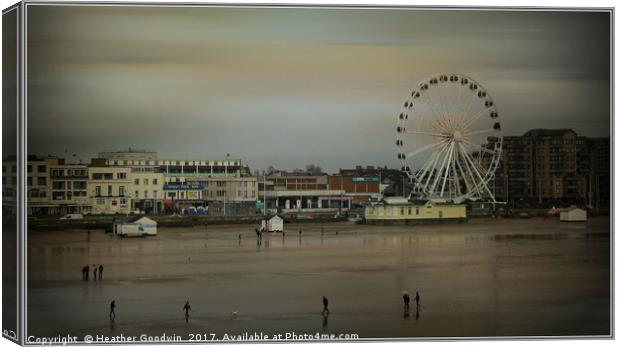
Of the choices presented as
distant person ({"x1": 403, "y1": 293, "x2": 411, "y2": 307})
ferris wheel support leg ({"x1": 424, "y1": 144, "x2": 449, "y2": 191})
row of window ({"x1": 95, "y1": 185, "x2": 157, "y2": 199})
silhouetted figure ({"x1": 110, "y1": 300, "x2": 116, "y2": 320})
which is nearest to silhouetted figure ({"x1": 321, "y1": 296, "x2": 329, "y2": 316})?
distant person ({"x1": 403, "y1": 293, "x2": 411, "y2": 307})

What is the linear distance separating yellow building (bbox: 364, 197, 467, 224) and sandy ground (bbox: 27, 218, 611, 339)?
0.80 m

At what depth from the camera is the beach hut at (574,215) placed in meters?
15.2

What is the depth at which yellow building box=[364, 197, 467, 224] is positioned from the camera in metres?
16.9

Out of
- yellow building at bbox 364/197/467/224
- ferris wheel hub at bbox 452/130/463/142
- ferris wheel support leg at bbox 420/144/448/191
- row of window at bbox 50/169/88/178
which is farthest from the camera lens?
ferris wheel support leg at bbox 420/144/448/191

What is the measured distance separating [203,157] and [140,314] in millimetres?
2172

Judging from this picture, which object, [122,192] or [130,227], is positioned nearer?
[122,192]

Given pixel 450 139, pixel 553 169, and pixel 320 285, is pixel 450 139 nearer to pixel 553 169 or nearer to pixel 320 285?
pixel 553 169

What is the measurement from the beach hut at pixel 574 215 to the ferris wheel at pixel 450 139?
3.76 feet

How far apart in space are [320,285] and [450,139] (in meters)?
2.99

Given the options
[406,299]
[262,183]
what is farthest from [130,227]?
[406,299]

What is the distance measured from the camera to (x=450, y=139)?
655 inches

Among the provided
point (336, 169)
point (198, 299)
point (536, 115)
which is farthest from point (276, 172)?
point (536, 115)

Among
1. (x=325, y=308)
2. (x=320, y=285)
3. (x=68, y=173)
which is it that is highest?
(x=68, y=173)

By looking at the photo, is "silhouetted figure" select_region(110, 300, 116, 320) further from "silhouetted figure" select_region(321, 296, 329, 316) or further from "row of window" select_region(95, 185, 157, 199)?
"silhouetted figure" select_region(321, 296, 329, 316)
